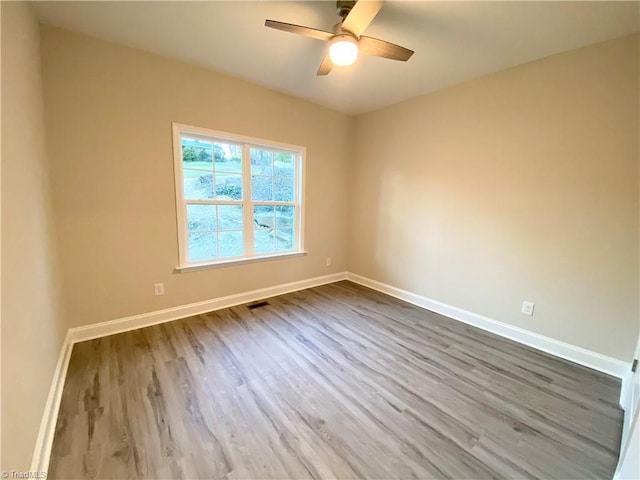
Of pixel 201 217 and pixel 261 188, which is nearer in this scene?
pixel 201 217

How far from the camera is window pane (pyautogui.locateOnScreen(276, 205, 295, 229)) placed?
3.62 metres

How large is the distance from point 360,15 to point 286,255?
268cm

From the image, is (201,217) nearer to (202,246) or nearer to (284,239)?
(202,246)

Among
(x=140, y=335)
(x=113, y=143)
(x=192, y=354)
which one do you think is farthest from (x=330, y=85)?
(x=140, y=335)

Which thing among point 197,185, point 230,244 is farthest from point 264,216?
point 197,185

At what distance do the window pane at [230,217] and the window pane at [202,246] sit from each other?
6.7 inches

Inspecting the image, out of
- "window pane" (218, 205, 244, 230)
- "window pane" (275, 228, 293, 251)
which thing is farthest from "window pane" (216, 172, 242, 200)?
"window pane" (275, 228, 293, 251)

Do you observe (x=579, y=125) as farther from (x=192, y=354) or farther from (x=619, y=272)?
(x=192, y=354)

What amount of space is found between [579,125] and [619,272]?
1216mm

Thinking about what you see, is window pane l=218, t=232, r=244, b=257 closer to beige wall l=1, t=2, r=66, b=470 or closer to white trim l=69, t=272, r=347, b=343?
white trim l=69, t=272, r=347, b=343

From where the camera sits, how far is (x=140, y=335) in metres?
2.51

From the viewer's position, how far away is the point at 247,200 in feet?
10.7
